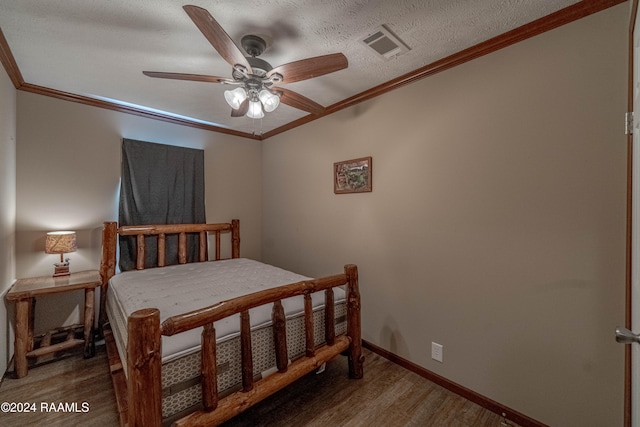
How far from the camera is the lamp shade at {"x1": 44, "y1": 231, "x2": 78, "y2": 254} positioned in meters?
2.29

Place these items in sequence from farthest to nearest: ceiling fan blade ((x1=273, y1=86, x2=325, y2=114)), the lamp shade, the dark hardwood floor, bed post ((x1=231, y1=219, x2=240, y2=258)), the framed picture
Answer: bed post ((x1=231, y1=219, x2=240, y2=258)) → the framed picture → the lamp shade → ceiling fan blade ((x1=273, y1=86, x2=325, y2=114)) → the dark hardwood floor

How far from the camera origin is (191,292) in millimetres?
2016

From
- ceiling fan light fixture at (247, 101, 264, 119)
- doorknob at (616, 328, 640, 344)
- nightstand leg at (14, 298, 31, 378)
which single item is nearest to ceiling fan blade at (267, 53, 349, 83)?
ceiling fan light fixture at (247, 101, 264, 119)

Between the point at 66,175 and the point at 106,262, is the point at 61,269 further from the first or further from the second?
the point at 66,175

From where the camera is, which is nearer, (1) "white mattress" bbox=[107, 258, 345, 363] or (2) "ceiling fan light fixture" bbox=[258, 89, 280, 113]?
(1) "white mattress" bbox=[107, 258, 345, 363]

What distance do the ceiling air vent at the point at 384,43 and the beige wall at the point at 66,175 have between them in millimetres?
2628

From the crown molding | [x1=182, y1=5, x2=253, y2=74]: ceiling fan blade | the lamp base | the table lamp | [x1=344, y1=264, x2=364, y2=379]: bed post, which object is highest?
the crown molding

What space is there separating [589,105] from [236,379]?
2.47 metres

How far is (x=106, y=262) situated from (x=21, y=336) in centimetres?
76

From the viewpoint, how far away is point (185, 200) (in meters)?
3.34

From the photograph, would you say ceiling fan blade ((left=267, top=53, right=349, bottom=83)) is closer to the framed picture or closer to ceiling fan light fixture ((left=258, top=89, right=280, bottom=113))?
ceiling fan light fixture ((left=258, top=89, right=280, bottom=113))

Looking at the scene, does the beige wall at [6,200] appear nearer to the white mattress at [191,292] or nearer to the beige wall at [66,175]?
the beige wall at [66,175]

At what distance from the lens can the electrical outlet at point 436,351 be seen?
205 centimetres

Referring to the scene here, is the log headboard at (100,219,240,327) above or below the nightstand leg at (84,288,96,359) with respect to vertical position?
above
